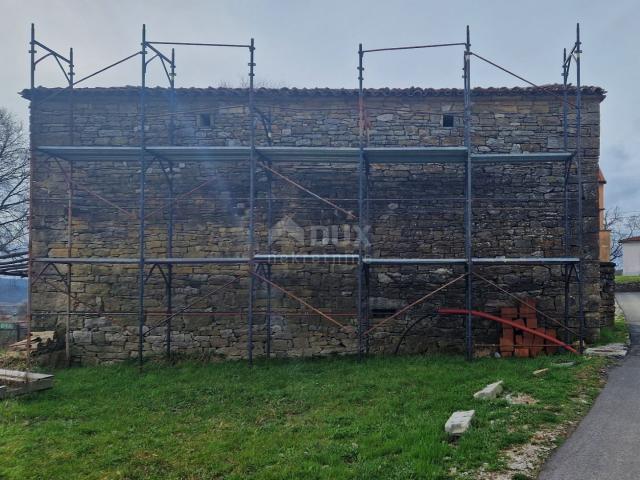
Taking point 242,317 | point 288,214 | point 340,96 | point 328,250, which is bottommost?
point 242,317

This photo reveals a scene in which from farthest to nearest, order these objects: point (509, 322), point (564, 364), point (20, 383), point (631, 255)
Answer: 1. point (631, 255)
2. point (509, 322)
3. point (564, 364)
4. point (20, 383)

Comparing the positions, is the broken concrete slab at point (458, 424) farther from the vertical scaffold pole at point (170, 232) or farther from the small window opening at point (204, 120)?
the small window opening at point (204, 120)

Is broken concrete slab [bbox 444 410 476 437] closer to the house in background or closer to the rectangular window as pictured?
the rectangular window

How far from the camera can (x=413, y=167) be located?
8555mm

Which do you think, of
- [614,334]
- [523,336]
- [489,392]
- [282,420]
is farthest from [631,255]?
[282,420]

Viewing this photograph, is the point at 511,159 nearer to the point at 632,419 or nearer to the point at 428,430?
the point at 632,419

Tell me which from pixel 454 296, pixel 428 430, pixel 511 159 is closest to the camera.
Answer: pixel 428 430

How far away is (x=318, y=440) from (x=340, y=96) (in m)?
6.74

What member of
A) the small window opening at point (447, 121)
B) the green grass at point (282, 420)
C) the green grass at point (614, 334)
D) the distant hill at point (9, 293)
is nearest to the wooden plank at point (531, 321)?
the green grass at point (282, 420)

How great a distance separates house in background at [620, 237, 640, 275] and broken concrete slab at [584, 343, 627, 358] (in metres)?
25.7

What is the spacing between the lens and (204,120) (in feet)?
29.1

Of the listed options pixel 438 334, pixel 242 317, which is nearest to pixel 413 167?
pixel 438 334

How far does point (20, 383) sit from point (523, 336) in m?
8.73
